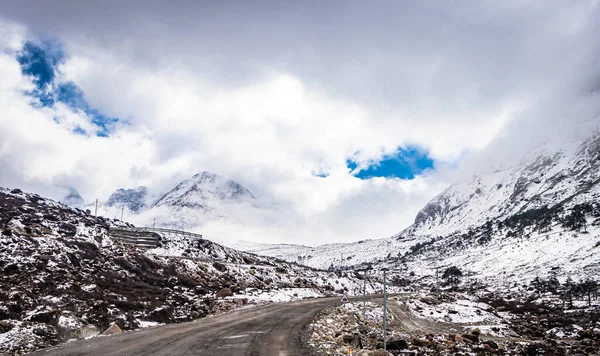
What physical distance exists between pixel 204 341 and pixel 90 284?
17109mm

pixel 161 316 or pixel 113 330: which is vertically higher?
pixel 161 316

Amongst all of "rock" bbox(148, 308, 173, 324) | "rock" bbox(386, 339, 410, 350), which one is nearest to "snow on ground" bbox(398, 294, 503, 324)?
"rock" bbox(386, 339, 410, 350)

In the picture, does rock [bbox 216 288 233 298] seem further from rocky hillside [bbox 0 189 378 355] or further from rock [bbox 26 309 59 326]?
rock [bbox 26 309 59 326]

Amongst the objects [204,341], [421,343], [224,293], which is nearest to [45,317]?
[204,341]

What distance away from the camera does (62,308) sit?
83.0ft

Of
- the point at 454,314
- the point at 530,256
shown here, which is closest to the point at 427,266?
the point at 530,256

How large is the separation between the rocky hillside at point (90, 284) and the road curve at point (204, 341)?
2.98 metres

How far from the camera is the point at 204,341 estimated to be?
→ 814 inches

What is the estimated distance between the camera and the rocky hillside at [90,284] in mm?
22953

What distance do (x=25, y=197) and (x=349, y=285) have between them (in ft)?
226

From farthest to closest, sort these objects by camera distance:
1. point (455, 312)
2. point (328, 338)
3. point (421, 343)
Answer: point (455, 312)
point (421, 343)
point (328, 338)

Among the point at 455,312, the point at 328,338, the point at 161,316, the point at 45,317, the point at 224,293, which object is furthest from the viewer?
the point at 455,312

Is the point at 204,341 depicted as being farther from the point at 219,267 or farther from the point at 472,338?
the point at 219,267

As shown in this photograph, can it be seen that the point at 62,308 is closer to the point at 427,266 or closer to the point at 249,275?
the point at 249,275
